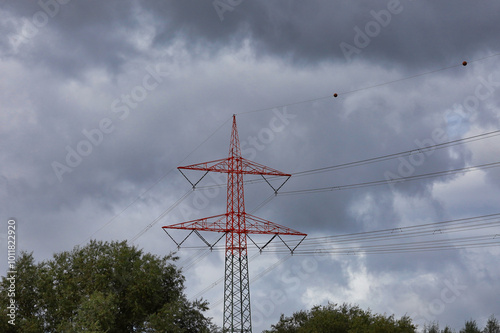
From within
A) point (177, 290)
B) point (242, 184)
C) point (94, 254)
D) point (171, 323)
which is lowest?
point (171, 323)

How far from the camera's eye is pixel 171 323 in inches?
2507

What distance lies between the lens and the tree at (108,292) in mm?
65438

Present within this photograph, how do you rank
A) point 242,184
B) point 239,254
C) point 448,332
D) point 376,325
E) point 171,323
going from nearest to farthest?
point 171,323
point 239,254
point 242,184
point 376,325
point 448,332

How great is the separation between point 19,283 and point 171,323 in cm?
2186

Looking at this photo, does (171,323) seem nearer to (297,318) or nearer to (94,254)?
(94,254)

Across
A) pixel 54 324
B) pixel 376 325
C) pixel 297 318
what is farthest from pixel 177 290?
pixel 297 318

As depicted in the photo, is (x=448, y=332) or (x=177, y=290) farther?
(x=448, y=332)

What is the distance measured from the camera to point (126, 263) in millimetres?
69812

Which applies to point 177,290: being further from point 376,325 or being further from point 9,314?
point 376,325

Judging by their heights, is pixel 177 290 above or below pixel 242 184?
below

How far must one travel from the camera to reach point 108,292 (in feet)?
221

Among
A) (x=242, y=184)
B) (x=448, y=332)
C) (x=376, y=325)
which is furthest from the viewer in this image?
(x=448, y=332)

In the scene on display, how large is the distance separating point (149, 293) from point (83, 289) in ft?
28.6

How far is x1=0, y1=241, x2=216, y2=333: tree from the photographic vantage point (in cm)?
6544
